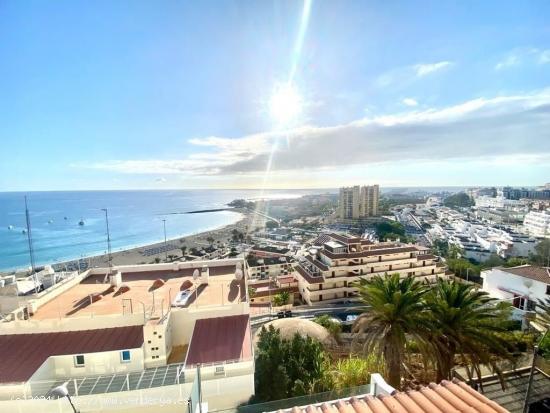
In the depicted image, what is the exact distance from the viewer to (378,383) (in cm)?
502

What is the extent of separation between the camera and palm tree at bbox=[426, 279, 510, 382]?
26.7 ft

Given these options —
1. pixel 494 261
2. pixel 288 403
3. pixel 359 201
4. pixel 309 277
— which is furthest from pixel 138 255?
pixel 359 201

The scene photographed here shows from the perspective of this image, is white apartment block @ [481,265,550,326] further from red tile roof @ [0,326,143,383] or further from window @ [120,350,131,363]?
red tile roof @ [0,326,143,383]

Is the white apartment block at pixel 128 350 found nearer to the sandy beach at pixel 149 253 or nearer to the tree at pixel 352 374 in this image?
the tree at pixel 352 374

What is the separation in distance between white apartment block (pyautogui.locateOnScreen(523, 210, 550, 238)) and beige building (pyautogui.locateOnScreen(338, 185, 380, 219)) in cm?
4752

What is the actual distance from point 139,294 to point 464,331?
11.9 metres

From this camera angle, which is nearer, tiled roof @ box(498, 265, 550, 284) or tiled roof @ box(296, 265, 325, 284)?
tiled roof @ box(498, 265, 550, 284)

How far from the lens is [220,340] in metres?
9.45

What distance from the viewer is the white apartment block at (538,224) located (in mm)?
75250

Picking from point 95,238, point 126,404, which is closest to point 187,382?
point 126,404

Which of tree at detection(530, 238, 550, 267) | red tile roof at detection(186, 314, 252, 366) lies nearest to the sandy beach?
red tile roof at detection(186, 314, 252, 366)

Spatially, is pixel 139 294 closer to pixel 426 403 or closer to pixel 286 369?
pixel 286 369

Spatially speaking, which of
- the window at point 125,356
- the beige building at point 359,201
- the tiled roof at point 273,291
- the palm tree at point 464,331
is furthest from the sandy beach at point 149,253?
the palm tree at point 464,331

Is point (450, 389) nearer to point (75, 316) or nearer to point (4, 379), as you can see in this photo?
point (4, 379)
